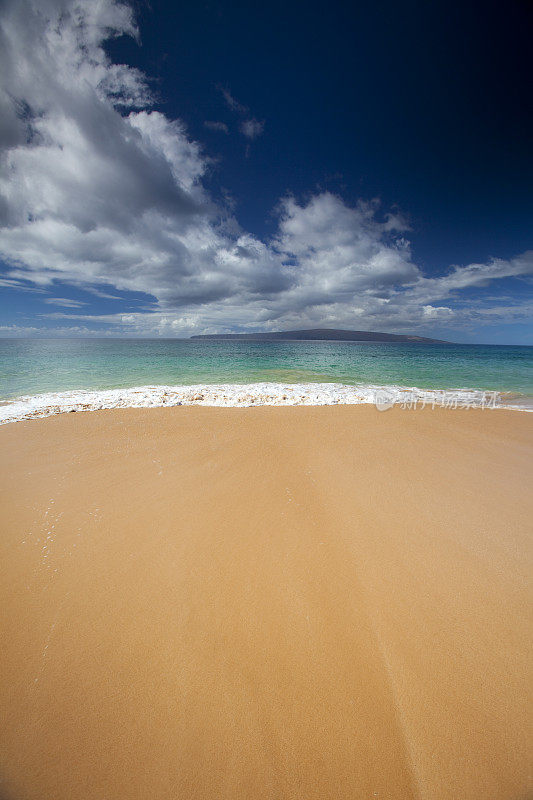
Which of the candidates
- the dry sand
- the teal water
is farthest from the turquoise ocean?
the dry sand

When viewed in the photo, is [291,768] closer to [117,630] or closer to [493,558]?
[117,630]

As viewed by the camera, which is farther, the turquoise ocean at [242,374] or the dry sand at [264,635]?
the turquoise ocean at [242,374]

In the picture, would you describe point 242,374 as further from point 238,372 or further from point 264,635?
point 264,635

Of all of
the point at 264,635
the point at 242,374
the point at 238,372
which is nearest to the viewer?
the point at 264,635

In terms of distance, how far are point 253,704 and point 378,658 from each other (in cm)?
87

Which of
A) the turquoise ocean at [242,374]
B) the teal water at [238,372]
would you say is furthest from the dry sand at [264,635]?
the teal water at [238,372]

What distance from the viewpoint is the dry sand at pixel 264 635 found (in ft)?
4.76

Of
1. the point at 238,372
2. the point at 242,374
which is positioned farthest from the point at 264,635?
the point at 238,372

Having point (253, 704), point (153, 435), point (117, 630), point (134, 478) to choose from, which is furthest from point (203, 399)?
point (253, 704)

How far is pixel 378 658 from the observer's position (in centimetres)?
189

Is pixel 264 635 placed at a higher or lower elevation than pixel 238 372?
lower

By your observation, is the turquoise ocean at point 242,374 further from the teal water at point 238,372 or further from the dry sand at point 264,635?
the dry sand at point 264,635

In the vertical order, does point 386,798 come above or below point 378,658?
below

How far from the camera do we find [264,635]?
6.66ft
